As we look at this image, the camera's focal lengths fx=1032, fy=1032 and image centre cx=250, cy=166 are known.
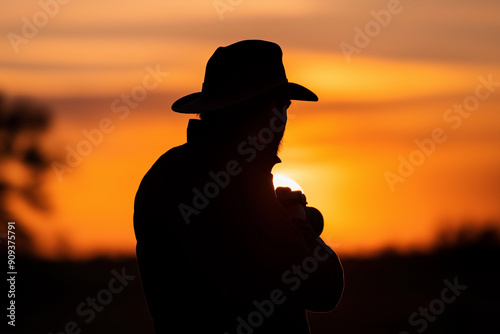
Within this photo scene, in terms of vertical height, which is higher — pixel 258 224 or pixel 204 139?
pixel 204 139

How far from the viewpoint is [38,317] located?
118 feet

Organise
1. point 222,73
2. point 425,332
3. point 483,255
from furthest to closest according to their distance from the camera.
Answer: point 483,255 < point 425,332 < point 222,73

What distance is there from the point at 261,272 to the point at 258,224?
19cm

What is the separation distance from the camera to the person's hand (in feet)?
14.2

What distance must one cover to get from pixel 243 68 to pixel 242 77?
54mm

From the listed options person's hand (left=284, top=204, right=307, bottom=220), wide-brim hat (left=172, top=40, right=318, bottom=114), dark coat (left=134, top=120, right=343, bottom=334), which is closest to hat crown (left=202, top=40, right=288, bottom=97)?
wide-brim hat (left=172, top=40, right=318, bottom=114)

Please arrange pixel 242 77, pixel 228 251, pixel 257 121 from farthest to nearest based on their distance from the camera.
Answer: pixel 242 77
pixel 257 121
pixel 228 251

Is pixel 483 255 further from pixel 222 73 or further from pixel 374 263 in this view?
pixel 222 73

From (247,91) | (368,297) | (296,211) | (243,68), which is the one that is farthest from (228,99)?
(368,297)

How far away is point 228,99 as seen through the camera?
14.0ft

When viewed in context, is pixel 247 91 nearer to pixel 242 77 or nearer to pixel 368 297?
pixel 242 77

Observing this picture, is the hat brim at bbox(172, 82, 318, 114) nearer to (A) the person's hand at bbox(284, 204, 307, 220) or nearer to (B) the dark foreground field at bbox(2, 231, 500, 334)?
(A) the person's hand at bbox(284, 204, 307, 220)

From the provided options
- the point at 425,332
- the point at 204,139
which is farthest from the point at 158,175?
the point at 425,332

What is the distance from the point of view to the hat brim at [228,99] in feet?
13.9
